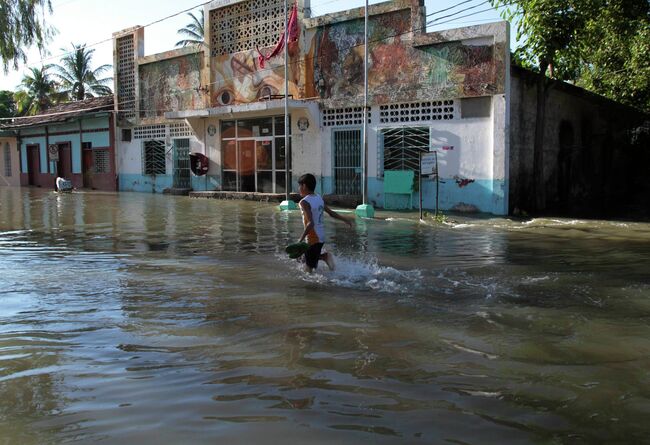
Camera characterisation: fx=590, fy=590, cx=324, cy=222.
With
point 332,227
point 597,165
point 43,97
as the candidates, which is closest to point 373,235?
point 332,227

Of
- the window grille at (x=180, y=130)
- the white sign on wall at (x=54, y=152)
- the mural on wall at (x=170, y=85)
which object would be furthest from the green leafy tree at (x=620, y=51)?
the white sign on wall at (x=54, y=152)

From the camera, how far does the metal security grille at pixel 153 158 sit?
2544 centimetres

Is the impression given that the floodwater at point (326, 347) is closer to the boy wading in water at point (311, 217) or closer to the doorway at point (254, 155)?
the boy wading in water at point (311, 217)

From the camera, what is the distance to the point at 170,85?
2462 cm

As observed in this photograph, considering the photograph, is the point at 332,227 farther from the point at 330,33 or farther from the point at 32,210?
the point at 32,210

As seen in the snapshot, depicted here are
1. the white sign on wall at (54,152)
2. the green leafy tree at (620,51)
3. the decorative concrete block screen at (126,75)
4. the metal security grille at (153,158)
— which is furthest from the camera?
the white sign on wall at (54,152)

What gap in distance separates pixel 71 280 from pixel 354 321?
154 inches

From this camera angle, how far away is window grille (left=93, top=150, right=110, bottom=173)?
28.0 metres

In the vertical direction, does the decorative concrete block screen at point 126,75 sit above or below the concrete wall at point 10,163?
above

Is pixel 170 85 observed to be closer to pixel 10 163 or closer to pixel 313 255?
pixel 10 163

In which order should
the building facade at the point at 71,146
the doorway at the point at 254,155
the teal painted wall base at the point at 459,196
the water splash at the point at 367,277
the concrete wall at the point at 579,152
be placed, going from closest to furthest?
the water splash at the point at 367,277, the teal painted wall base at the point at 459,196, the concrete wall at the point at 579,152, the doorway at the point at 254,155, the building facade at the point at 71,146

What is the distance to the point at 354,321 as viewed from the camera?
539 centimetres

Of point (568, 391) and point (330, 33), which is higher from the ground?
point (330, 33)

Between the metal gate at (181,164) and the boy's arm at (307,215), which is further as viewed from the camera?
the metal gate at (181,164)
